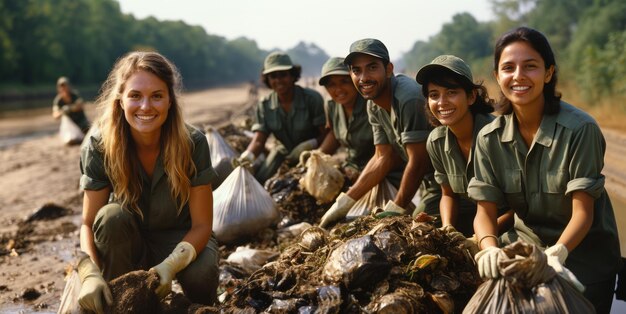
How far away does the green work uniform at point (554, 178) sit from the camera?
2.43m

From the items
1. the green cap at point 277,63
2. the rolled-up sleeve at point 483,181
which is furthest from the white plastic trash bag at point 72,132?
the rolled-up sleeve at point 483,181

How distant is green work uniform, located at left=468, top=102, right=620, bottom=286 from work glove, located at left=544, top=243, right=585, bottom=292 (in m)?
0.27

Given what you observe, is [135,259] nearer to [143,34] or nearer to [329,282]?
[329,282]

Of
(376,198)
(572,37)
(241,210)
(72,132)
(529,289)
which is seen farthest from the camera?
(572,37)

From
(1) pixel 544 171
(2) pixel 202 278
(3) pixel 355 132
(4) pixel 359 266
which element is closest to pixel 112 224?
(2) pixel 202 278

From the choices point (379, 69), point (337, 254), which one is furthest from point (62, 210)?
point (337, 254)

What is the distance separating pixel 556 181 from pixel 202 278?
1642 millimetres

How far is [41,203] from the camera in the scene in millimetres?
6863

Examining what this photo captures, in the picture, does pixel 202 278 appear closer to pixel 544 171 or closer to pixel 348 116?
pixel 544 171

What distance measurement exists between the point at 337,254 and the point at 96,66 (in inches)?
2068

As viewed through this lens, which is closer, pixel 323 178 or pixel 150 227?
pixel 150 227

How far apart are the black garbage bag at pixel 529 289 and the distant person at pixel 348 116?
250 centimetres

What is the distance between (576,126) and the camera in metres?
2.43

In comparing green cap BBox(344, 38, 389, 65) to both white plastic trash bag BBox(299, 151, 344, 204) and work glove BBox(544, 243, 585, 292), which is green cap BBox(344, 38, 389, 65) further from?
work glove BBox(544, 243, 585, 292)
